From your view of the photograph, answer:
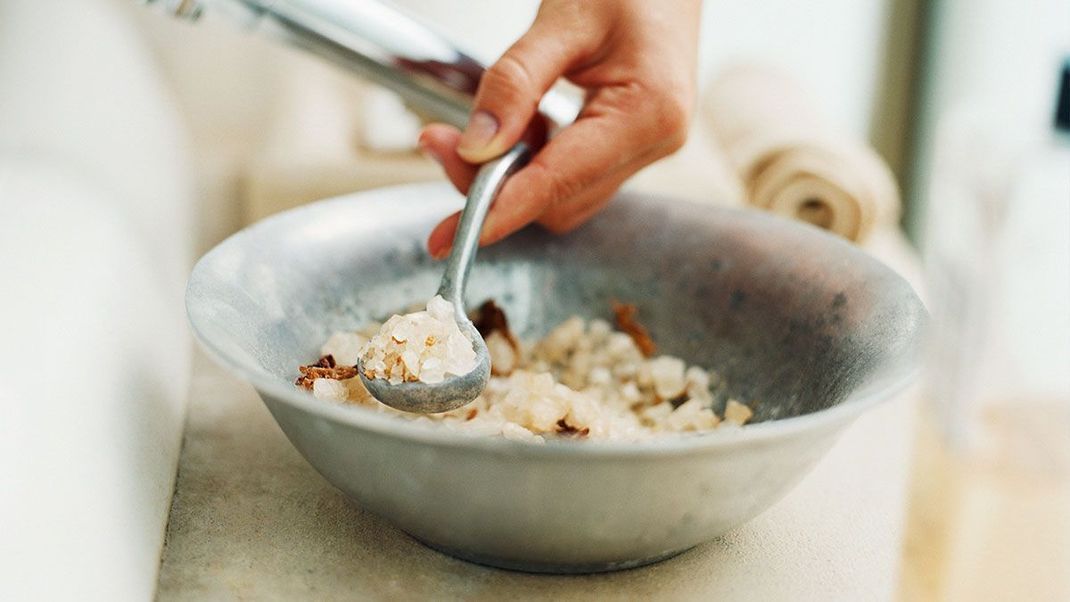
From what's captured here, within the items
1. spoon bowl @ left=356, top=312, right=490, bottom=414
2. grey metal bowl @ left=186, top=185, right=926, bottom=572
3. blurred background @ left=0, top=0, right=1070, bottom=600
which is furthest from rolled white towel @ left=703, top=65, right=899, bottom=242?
spoon bowl @ left=356, top=312, right=490, bottom=414

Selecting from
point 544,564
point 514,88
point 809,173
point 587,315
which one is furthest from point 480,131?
point 809,173

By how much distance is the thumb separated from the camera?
1.87 feet

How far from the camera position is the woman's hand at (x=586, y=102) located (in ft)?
1.90

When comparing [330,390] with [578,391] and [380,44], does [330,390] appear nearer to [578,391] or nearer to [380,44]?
[578,391]

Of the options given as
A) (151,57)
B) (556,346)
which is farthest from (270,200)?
(556,346)

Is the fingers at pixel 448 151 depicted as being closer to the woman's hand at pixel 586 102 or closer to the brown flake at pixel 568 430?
the woman's hand at pixel 586 102

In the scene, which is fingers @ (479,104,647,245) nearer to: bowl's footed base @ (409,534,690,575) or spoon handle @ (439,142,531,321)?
spoon handle @ (439,142,531,321)

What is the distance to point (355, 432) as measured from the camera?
381 millimetres

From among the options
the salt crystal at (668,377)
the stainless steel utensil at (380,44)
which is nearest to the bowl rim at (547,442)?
the salt crystal at (668,377)

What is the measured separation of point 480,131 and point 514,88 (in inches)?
1.4

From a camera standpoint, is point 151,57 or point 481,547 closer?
point 481,547

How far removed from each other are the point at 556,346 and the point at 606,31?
0.63 feet

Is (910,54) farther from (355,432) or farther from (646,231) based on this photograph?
(355,432)

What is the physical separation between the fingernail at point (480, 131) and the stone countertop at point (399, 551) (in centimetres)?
20
